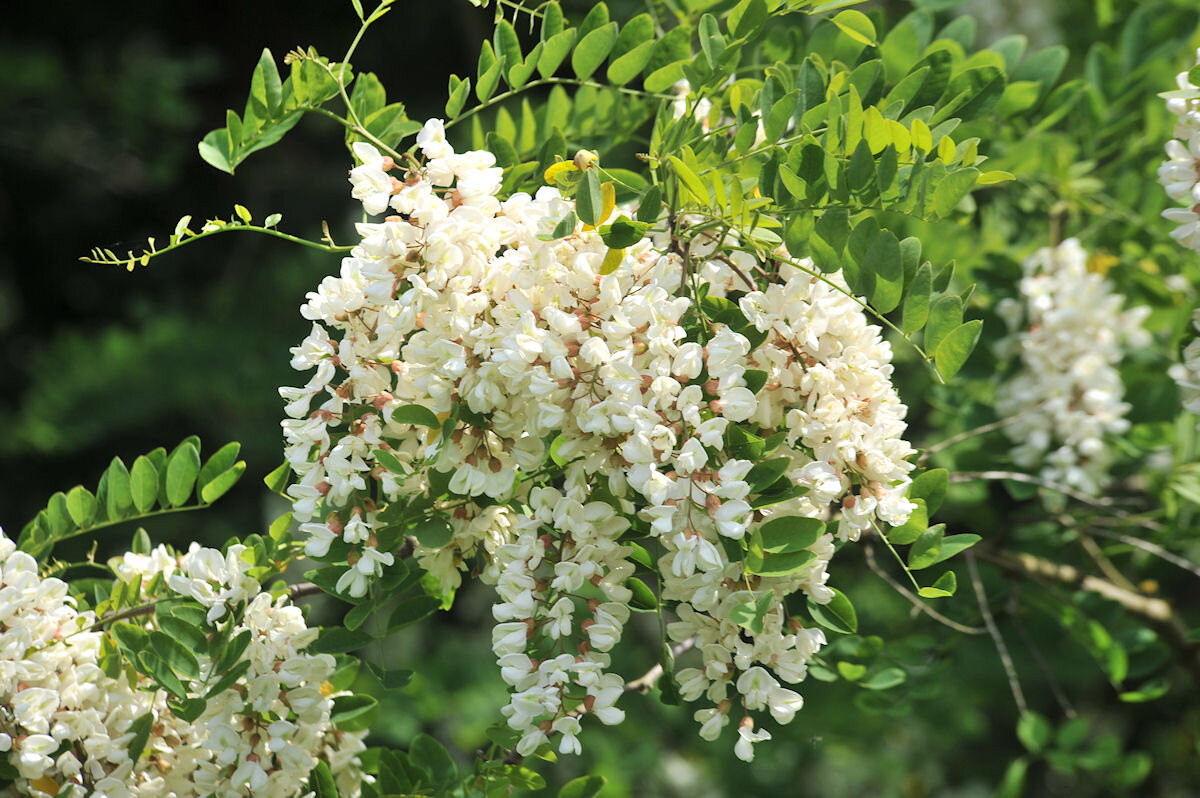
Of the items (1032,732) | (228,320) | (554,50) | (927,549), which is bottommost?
(228,320)

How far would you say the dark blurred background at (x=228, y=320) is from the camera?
2055 mm

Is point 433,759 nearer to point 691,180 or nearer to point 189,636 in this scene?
point 189,636

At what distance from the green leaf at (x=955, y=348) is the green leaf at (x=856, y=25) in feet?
0.78

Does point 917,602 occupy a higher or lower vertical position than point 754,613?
lower

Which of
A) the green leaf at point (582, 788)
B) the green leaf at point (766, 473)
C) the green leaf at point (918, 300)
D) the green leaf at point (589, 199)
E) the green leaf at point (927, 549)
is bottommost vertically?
the green leaf at point (582, 788)

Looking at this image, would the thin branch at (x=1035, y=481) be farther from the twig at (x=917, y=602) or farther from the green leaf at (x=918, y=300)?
the green leaf at (x=918, y=300)

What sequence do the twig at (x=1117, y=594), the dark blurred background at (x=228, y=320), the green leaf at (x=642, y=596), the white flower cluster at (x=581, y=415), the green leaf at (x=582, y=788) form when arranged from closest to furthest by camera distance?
the white flower cluster at (x=581, y=415)
the green leaf at (x=642, y=596)
the green leaf at (x=582, y=788)
the twig at (x=1117, y=594)
the dark blurred background at (x=228, y=320)

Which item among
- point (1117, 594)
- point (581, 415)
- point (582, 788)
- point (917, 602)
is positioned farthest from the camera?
point (1117, 594)

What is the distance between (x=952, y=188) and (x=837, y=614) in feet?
0.90

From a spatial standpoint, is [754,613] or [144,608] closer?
[754,613]

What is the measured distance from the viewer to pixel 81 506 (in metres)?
0.85

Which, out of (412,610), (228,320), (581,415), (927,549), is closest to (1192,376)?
(927,549)

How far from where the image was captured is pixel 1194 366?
0.71m

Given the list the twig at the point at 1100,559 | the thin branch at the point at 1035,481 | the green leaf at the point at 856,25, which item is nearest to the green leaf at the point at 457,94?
the green leaf at the point at 856,25
